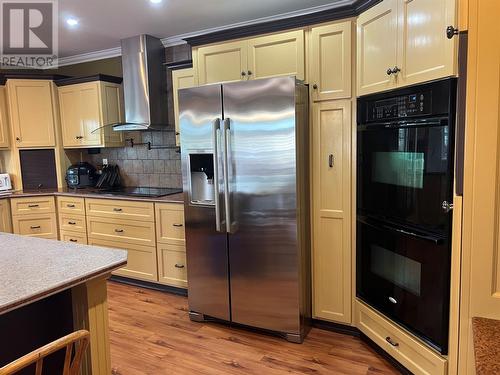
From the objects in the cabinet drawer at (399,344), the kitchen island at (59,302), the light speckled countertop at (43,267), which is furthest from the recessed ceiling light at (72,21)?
the cabinet drawer at (399,344)

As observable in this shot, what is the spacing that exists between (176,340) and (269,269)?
33.9 inches

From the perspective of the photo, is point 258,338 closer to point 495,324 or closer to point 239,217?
point 239,217

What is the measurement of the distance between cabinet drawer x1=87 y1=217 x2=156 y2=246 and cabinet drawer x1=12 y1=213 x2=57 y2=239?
566 mm

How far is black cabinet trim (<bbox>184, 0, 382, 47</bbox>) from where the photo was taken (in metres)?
2.40

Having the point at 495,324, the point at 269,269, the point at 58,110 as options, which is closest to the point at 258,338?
the point at 269,269

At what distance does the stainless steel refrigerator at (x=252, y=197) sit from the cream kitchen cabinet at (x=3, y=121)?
8.93 ft

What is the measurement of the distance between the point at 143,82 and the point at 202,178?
4.94ft

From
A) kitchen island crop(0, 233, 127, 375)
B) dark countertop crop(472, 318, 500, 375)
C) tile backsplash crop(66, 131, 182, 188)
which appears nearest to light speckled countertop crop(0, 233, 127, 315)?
kitchen island crop(0, 233, 127, 375)

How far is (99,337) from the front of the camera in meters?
1.54

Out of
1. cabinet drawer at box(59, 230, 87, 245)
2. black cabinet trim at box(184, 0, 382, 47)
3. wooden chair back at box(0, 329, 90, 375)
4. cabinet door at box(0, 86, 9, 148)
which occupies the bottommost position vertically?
cabinet drawer at box(59, 230, 87, 245)

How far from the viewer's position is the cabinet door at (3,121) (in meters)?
4.24

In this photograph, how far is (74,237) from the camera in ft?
13.4

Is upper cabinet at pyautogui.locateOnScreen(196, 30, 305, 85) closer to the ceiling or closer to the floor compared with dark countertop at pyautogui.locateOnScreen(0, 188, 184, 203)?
closer to the ceiling

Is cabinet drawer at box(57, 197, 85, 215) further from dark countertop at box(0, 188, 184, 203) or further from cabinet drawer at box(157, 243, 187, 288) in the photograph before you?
cabinet drawer at box(157, 243, 187, 288)
